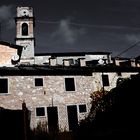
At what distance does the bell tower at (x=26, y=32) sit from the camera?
43.2 m

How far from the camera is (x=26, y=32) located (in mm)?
44281

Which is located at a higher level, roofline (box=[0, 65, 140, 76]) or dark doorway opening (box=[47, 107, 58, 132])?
roofline (box=[0, 65, 140, 76])

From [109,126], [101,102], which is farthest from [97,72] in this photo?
[109,126]

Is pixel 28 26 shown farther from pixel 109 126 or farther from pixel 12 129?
pixel 12 129

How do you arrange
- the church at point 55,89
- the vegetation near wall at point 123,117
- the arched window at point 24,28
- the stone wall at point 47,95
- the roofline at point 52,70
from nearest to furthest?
the vegetation near wall at point 123,117, the stone wall at point 47,95, the church at point 55,89, the roofline at point 52,70, the arched window at point 24,28

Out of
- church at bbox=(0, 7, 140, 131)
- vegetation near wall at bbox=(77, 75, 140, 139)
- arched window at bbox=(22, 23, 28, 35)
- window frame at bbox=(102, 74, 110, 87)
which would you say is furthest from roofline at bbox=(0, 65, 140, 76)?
arched window at bbox=(22, 23, 28, 35)

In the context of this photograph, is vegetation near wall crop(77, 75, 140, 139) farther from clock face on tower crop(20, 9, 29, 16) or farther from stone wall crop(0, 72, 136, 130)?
clock face on tower crop(20, 9, 29, 16)

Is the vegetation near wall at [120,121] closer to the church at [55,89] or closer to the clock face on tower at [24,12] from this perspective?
the church at [55,89]

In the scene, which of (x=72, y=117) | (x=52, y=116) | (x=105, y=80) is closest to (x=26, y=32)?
(x=105, y=80)

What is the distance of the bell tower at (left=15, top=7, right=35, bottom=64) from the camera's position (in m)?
43.2

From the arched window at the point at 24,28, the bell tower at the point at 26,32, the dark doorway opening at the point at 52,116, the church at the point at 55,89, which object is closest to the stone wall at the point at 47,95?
the church at the point at 55,89

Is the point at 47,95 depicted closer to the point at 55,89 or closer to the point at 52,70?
the point at 55,89

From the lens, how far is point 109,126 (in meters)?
17.8

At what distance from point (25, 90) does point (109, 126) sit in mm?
10980
